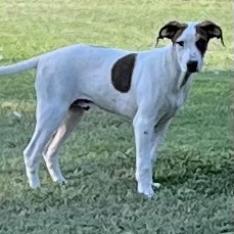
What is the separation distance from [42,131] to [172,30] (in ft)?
4.08

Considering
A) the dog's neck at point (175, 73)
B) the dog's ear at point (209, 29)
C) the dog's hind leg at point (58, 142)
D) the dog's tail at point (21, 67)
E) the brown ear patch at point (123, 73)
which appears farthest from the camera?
the dog's hind leg at point (58, 142)

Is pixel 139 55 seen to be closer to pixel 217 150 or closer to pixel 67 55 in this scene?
pixel 67 55

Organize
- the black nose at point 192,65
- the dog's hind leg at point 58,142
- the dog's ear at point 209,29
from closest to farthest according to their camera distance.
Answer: the black nose at point 192,65, the dog's ear at point 209,29, the dog's hind leg at point 58,142

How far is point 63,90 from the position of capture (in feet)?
24.2

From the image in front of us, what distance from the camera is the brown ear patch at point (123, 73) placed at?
24.0 ft

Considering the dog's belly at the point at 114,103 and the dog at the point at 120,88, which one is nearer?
the dog at the point at 120,88

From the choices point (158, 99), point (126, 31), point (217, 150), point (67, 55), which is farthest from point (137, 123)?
point (126, 31)

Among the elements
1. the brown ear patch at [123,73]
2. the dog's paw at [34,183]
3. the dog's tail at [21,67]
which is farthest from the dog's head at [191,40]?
the dog's paw at [34,183]

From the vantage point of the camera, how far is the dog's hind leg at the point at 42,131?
7.41m

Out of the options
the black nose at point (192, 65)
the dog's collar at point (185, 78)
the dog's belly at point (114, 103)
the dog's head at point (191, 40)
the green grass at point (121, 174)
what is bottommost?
the green grass at point (121, 174)

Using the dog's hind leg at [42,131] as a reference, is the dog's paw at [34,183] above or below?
below

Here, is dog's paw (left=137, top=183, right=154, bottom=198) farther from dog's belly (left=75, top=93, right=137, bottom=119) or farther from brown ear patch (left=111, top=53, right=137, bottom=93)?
brown ear patch (left=111, top=53, right=137, bottom=93)

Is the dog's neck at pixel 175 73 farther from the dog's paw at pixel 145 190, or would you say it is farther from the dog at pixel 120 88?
the dog's paw at pixel 145 190

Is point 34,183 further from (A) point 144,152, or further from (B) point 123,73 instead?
(B) point 123,73
